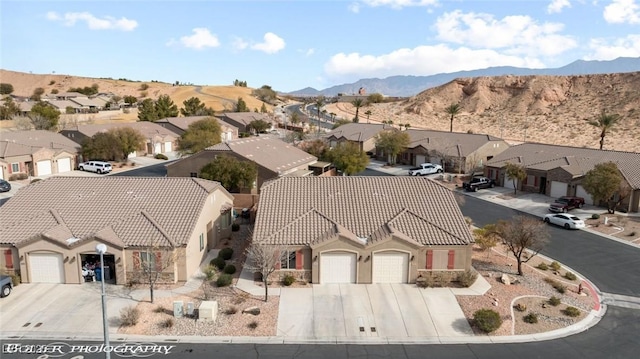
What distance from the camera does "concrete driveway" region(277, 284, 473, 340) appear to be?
2408 centimetres

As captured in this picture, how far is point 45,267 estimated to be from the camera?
29.3m

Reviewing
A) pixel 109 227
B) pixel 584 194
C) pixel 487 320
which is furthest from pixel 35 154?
pixel 584 194

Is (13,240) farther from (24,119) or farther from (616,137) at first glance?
(616,137)

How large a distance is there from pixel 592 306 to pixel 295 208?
62.6 ft

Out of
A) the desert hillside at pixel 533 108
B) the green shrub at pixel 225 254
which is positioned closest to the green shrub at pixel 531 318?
the green shrub at pixel 225 254

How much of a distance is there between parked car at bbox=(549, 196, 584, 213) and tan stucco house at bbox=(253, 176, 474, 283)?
61.0 ft

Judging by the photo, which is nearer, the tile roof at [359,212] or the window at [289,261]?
the window at [289,261]

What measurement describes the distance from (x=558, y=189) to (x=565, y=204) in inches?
211

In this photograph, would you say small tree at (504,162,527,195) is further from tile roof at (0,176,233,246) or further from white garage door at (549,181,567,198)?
tile roof at (0,176,233,246)

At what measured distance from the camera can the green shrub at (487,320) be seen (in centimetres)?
2392

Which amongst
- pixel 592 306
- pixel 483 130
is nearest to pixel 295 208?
pixel 592 306

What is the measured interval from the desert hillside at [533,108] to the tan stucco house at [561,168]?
3312 cm

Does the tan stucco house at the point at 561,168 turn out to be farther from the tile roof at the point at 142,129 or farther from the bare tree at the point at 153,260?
the tile roof at the point at 142,129

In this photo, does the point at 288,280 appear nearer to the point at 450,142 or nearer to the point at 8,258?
the point at 8,258
